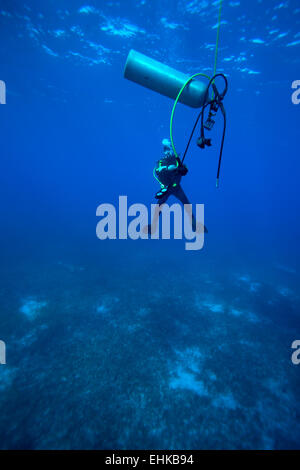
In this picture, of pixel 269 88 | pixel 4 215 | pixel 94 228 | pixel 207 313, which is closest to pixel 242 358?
pixel 207 313

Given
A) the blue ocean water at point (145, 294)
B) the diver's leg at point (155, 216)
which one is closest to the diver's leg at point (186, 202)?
the diver's leg at point (155, 216)

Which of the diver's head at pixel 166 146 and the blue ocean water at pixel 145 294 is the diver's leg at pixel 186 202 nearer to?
the diver's head at pixel 166 146

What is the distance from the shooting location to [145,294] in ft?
35.8

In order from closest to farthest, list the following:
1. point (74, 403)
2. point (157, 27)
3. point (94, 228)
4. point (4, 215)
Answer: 1. point (74, 403)
2. point (157, 27)
3. point (94, 228)
4. point (4, 215)

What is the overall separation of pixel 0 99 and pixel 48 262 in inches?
1145

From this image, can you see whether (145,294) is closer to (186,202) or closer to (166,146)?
(186,202)

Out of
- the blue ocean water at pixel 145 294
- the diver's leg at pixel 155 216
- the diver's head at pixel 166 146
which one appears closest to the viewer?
the blue ocean water at pixel 145 294

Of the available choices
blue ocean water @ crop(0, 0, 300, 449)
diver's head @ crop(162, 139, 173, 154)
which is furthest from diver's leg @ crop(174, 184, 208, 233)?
blue ocean water @ crop(0, 0, 300, 449)

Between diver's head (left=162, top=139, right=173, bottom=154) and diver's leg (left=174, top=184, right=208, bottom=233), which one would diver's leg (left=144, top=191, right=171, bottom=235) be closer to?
diver's leg (left=174, top=184, right=208, bottom=233)

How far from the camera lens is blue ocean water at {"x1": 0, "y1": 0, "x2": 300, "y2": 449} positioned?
17.0ft

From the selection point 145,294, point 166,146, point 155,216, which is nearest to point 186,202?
point 155,216

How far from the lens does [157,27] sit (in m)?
13.3

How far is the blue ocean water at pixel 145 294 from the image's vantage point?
5.18 meters

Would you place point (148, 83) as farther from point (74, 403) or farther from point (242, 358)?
point (242, 358)
